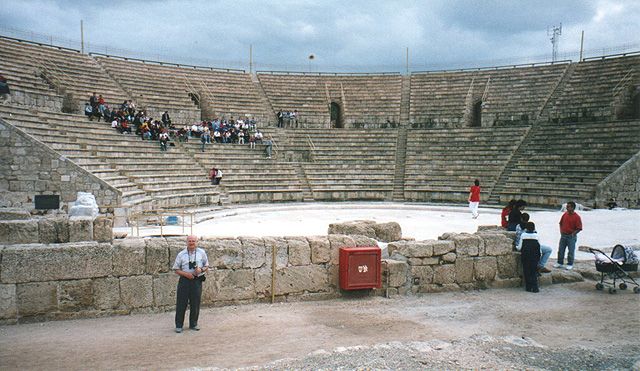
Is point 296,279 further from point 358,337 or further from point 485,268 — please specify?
point 485,268

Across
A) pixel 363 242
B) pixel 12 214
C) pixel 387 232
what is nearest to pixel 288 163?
pixel 387 232

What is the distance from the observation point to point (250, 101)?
107 ft

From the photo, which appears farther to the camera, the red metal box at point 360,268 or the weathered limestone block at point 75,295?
the red metal box at point 360,268

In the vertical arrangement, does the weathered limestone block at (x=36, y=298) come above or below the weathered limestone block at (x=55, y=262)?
below

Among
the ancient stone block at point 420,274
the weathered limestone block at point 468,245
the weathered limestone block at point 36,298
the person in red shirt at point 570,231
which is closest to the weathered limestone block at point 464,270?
the weathered limestone block at point 468,245

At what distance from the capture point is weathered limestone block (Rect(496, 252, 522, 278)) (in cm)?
935

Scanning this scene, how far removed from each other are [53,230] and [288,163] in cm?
2026

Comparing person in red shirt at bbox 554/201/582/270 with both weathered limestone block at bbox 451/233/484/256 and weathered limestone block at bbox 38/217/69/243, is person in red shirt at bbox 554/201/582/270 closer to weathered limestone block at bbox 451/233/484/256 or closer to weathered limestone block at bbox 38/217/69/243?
weathered limestone block at bbox 451/233/484/256

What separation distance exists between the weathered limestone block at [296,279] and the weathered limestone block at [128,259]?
1902 millimetres

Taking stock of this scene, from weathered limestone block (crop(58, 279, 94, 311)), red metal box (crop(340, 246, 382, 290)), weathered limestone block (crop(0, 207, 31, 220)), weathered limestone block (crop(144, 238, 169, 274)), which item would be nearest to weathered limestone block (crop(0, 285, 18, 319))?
weathered limestone block (crop(58, 279, 94, 311))

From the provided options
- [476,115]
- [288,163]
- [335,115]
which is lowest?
[288,163]

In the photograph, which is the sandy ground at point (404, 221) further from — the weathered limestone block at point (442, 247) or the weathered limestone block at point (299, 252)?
the weathered limestone block at point (299, 252)

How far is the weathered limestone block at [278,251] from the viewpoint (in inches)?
317

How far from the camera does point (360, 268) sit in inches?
325
